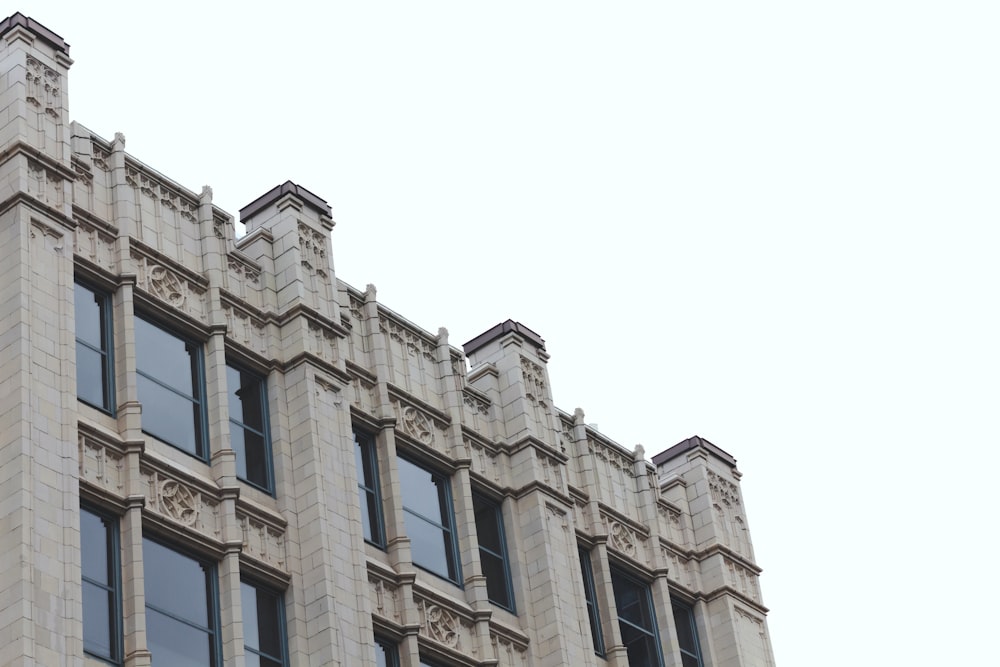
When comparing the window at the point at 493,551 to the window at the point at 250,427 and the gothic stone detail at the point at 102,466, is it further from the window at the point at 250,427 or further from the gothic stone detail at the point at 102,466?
the gothic stone detail at the point at 102,466

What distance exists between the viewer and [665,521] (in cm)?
4153

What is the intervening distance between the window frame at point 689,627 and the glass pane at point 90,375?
48.8 ft

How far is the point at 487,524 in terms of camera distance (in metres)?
36.7

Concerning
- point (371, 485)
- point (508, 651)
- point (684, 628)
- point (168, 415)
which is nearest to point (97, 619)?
point (168, 415)

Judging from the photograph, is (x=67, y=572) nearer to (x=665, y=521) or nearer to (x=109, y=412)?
(x=109, y=412)

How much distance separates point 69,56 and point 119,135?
1.59 m

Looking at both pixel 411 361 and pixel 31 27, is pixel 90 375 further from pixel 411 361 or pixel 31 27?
pixel 411 361

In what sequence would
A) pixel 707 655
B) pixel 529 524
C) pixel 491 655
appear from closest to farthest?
pixel 491 655 → pixel 529 524 → pixel 707 655

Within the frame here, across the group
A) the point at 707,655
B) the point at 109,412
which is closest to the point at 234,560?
the point at 109,412

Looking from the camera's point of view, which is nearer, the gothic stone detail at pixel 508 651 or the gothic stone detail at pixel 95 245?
the gothic stone detail at pixel 95 245

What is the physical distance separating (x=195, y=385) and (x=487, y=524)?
751 centimetres

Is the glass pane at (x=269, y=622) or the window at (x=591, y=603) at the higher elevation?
the window at (x=591, y=603)

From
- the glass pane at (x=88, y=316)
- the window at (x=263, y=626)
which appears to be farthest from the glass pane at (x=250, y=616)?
the glass pane at (x=88, y=316)

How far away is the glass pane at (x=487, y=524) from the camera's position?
36.3m
